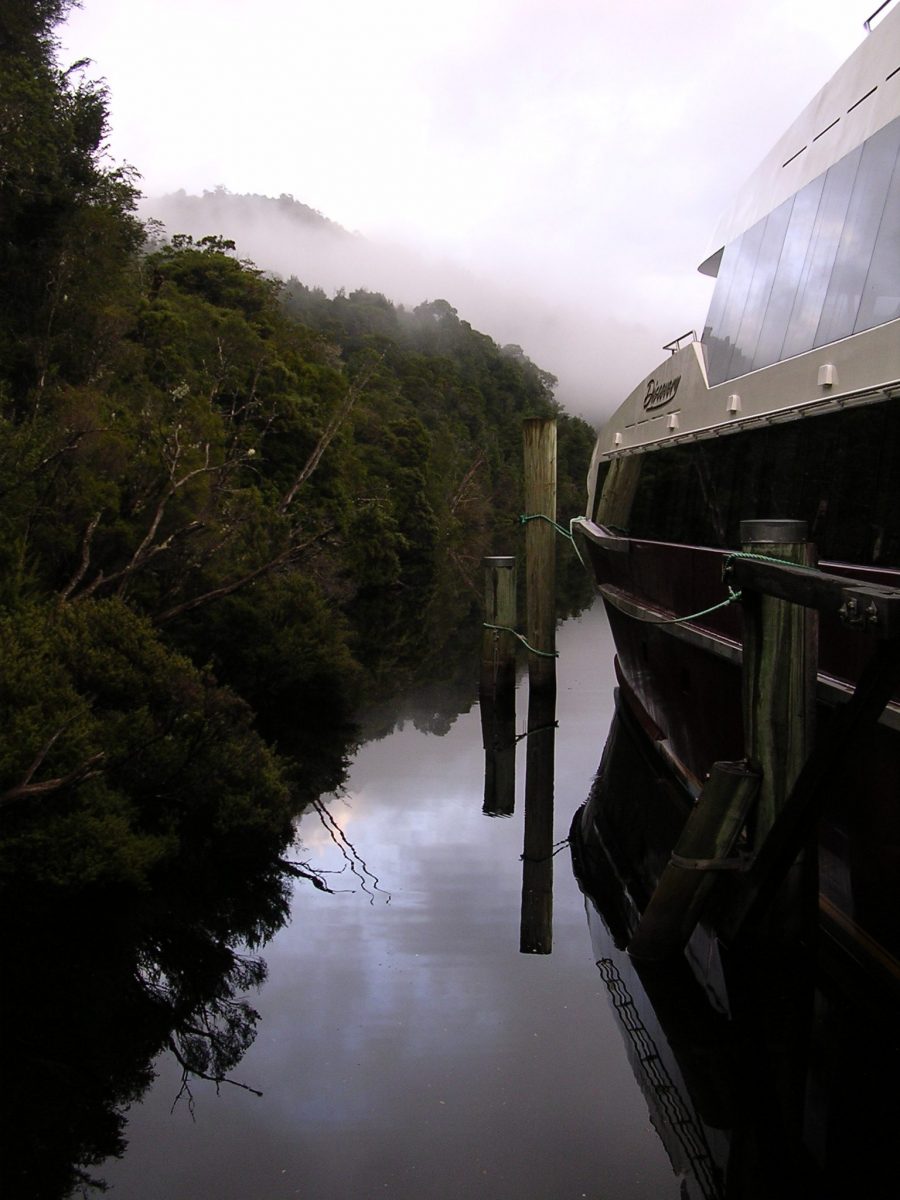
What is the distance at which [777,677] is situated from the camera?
4957mm

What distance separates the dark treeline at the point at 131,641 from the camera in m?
5.88

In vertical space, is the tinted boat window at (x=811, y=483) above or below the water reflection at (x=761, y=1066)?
above

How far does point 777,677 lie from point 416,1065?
→ 2363 mm

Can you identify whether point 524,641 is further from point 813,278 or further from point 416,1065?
point 416,1065

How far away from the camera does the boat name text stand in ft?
30.7

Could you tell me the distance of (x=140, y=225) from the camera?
1889 cm

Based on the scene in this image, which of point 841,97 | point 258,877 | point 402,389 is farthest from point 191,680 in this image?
point 402,389

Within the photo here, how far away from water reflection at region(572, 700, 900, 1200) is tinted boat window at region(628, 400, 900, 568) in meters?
1.96

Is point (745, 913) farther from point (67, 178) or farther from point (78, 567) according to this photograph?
point (67, 178)

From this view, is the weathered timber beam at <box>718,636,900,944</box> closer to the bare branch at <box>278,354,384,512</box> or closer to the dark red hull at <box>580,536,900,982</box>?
the dark red hull at <box>580,536,900,982</box>

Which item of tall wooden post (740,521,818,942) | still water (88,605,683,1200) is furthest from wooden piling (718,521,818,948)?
still water (88,605,683,1200)

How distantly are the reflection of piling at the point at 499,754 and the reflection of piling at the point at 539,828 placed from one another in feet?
0.58

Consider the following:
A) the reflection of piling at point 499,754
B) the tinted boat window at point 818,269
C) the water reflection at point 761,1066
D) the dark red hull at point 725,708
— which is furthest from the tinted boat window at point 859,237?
the reflection of piling at point 499,754

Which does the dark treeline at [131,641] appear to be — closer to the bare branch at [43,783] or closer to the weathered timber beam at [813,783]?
the bare branch at [43,783]
